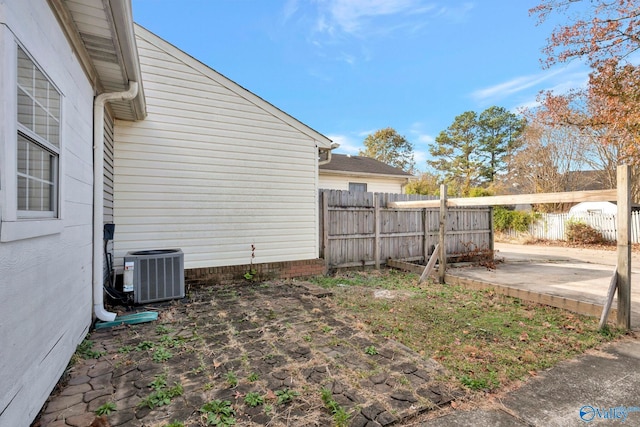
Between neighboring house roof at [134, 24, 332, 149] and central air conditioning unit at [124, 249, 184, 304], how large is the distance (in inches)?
143

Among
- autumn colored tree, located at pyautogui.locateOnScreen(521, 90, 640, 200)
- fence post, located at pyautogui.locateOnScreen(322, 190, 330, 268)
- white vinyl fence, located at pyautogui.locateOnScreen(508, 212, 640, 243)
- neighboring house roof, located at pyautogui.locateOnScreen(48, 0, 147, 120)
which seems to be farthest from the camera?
white vinyl fence, located at pyautogui.locateOnScreen(508, 212, 640, 243)

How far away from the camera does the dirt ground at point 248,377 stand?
2.08 m

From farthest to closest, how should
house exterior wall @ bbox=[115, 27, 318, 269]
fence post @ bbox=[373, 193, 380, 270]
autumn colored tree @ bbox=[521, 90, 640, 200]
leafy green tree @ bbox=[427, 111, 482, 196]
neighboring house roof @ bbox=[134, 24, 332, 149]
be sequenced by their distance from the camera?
1. leafy green tree @ bbox=[427, 111, 482, 196]
2. autumn colored tree @ bbox=[521, 90, 640, 200]
3. fence post @ bbox=[373, 193, 380, 270]
4. neighboring house roof @ bbox=[134, 24, 332, 149]
5. house exterior wall @ bbox=[115, 27, 318, 269]

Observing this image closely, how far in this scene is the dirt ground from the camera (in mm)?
2084

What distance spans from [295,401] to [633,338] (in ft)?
14.0

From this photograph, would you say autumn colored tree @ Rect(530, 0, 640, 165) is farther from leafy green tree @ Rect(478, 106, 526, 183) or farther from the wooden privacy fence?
leafy green tree @ Rect(478, 106, 526, 183)

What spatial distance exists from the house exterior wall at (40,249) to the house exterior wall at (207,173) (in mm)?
2010

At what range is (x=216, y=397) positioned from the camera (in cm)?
228

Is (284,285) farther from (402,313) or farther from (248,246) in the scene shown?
(402,313)

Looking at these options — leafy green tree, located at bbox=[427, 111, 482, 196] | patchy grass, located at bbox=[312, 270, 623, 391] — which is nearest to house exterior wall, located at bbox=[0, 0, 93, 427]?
patchy grass, located at bbox=[312, 270, 623, 391]

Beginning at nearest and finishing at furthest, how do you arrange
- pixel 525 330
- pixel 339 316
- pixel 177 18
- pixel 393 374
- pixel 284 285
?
pixel 393 374 < pixel 525 330 < pixel 339 316 < pixel 284 285 < pixel 177 18

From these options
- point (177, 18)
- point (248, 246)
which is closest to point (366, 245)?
point (248, 246)

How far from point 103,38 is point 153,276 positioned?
3.38 meters

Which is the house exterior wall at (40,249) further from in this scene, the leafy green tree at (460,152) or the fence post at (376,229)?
the leafy green tree at (460,152)
